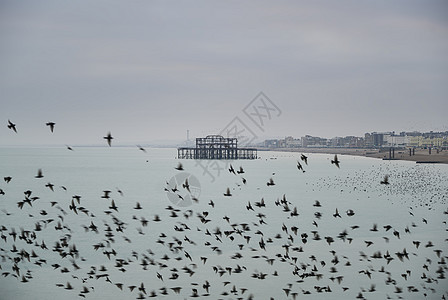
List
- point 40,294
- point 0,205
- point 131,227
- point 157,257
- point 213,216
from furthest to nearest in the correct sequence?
point 0,205, point 213,216, point 131,227, point 157,257, point 40,294

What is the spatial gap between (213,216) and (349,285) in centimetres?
2591

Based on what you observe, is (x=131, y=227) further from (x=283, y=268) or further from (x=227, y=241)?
(x=283, y=268)

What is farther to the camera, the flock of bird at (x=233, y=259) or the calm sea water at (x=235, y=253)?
the calm sea water at (x=235, y=253)

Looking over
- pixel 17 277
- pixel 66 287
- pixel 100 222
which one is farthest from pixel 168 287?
pixel 100 222

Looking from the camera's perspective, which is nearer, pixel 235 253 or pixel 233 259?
pixel 233 259

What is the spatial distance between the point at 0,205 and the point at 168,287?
4618cm

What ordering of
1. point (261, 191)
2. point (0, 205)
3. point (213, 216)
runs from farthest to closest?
point (261, 191) → point (0, 205) → point (213, 216)

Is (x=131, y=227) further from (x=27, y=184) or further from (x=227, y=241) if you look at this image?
(x=27, y=184)

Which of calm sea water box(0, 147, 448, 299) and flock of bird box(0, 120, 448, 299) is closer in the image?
flock of bird box(0, 120, 448, 299)

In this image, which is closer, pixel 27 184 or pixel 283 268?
pixel 283 268

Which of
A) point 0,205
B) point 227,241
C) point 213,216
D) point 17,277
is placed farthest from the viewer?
point 0,205

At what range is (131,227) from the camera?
45.2 meters

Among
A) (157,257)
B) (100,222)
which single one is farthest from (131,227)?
(157,257)

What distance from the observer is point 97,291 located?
25.8 meters
